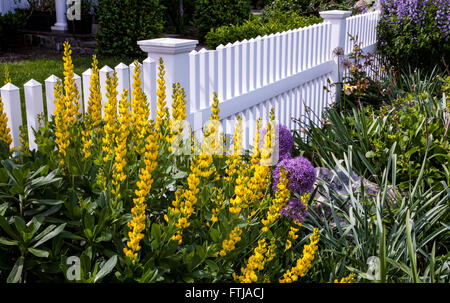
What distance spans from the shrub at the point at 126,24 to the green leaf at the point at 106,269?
7424mm

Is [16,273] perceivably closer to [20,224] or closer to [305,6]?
[20,224]

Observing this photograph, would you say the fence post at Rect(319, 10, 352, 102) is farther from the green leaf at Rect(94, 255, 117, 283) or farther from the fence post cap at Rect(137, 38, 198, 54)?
the green leaf at Rect(94, 255, 117, 283)

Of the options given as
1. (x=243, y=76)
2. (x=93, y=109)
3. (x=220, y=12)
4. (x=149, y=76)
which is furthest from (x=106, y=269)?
(x=220, y=12)

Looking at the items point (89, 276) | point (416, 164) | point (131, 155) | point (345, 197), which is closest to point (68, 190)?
point (131, 155)

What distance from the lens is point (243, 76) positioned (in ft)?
13.4

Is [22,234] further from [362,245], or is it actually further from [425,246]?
[425,246]

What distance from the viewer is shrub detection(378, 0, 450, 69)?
7.10m

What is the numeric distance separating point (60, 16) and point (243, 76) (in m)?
7.41

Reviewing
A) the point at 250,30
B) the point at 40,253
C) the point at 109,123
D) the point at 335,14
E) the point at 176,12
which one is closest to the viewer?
the point at 40,253

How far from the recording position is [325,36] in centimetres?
585

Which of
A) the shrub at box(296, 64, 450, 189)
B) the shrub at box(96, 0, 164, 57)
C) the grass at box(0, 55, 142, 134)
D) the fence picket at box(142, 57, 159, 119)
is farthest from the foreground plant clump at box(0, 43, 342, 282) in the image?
the shrub at box(96, 0, 164, 57)

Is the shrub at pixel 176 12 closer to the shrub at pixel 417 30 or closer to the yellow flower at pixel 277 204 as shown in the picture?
the shrub at pixel 417 30

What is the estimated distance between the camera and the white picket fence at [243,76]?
9.22 feet
